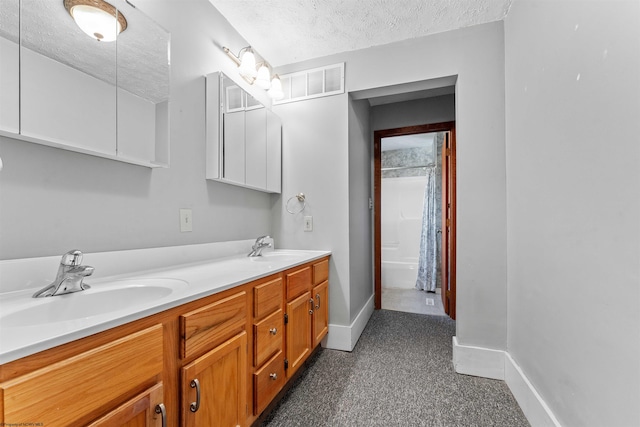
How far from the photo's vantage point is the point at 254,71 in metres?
2.00

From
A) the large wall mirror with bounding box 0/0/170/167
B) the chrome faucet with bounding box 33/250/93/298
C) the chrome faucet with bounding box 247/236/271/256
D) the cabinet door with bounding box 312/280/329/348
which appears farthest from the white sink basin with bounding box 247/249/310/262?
the chrome faucet with bounding box 33/250/93/298

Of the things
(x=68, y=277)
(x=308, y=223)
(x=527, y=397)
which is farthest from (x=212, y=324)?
(x=527, y=397)

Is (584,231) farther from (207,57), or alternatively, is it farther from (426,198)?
(426,198)

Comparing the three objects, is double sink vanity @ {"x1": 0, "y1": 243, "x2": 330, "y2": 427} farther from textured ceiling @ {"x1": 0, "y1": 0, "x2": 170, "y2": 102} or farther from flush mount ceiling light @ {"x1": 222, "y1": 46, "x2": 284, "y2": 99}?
flush mount ceiling light @ {"x1": 222, "y1": 46, "x2": 284, "y2": 99}

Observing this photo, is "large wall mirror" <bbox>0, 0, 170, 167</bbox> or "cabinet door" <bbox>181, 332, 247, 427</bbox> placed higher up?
"large wall mirror" <bbox>0, 0, 170, 167</bbox>

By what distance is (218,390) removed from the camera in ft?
3.24

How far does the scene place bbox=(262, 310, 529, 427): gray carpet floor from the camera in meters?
1.40

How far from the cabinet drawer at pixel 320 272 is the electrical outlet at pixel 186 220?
32.0 inches

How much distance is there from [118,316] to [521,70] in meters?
2.11

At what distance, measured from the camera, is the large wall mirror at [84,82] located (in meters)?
0.88

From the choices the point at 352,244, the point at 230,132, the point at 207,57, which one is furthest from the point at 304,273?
the point at 207,57

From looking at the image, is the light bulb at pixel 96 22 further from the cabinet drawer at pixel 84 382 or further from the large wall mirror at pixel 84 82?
the cabinet drawer at pixel 84 382

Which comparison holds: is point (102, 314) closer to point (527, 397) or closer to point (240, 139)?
point (240, 139)

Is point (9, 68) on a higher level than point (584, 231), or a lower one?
higher
